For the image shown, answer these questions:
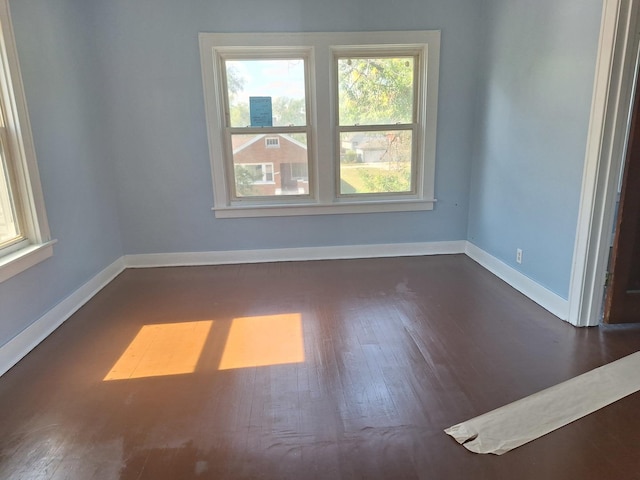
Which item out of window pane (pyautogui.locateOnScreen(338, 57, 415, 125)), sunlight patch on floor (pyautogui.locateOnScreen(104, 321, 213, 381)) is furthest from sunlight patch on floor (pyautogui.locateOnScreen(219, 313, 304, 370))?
window pane (pyautogui.locateOnScreen(338, 57, 415, 125))

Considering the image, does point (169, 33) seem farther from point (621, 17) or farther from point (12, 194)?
point (621, 17)

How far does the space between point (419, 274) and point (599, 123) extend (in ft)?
6.07

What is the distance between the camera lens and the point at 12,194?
2635 mm

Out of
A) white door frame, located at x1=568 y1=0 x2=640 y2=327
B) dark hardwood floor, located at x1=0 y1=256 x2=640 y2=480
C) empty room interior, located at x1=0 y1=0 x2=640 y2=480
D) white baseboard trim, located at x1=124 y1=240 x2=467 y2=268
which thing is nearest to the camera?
dark hardwood floor, located at x1=0 y1=256 x2=640 y2=480

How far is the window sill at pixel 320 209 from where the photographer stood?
4.12 m

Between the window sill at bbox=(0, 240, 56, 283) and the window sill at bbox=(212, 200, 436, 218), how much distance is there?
1.57 meters

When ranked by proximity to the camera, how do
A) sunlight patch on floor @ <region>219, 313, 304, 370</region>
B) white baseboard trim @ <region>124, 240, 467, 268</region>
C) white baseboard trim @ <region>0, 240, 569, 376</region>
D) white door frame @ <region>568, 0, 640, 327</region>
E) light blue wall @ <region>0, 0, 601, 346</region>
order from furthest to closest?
white baseboard trim @ <region>124, 240, 467, 268</region>
white baseboard trim @ <region>0, 240, 569, 376</region>
light blue wall @ <region>0, 0, 601, 346</region>
sunlight patch on floor @ <region>219, 313, 304, 370</region>
white door frame @ <region>568, 0, 640, 327</region>

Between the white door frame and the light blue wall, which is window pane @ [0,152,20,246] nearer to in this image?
the light blue wall

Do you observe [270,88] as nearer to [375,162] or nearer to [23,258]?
[375,162]

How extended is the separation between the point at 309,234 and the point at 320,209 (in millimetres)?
284

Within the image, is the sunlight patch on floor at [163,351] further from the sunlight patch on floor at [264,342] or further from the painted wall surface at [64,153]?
the painted wall surface at [64,153]

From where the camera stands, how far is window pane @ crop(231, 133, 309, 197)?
13.3 feet

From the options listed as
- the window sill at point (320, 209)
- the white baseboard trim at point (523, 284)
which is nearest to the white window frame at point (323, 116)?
the window sill at point (320, 209)

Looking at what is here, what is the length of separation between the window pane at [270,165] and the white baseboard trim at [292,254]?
0.61 m
